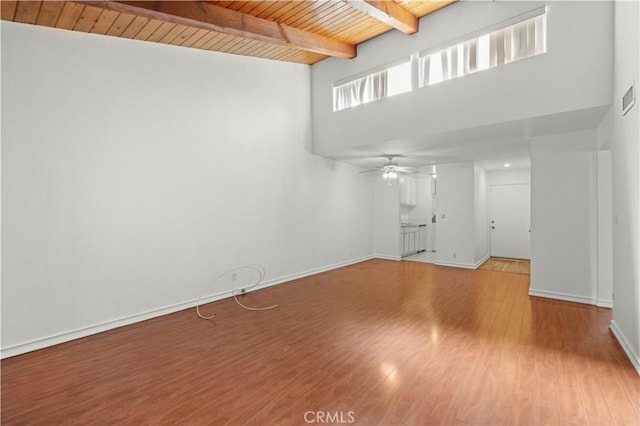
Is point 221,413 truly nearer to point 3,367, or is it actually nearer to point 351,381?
point 351,381

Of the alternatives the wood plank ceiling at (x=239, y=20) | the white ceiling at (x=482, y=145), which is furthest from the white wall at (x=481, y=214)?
the wood plank ceiling at (x=239, y=20)

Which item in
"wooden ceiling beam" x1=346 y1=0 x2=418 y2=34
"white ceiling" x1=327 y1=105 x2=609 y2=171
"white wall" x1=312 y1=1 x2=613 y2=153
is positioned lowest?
"white ceiling" x1=327 y1=105 x2=609 y2=171

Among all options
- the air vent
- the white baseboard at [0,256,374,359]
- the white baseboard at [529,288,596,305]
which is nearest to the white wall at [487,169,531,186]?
the white baseboard at [529,288,596,305]

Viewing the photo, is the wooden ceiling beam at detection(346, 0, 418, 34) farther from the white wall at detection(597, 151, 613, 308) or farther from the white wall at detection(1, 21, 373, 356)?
the white wall at detection(597, 151, 613, 308)

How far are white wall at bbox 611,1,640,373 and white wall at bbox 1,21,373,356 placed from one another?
4.77m

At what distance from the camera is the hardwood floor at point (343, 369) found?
223 cm

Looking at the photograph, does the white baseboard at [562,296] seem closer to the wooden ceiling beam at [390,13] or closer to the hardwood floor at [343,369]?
the hardwood floor at [343,369]

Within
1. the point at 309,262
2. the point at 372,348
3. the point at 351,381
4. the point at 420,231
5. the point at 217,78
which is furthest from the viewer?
the point at 420,231

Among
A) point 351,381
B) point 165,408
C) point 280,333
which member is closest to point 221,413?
point 165,408

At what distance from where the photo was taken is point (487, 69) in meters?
4.18

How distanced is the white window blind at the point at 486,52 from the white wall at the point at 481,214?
3.41 m

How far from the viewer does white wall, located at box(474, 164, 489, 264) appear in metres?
7.32

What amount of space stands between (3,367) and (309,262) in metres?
4.69

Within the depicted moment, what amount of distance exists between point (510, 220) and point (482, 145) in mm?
3941
